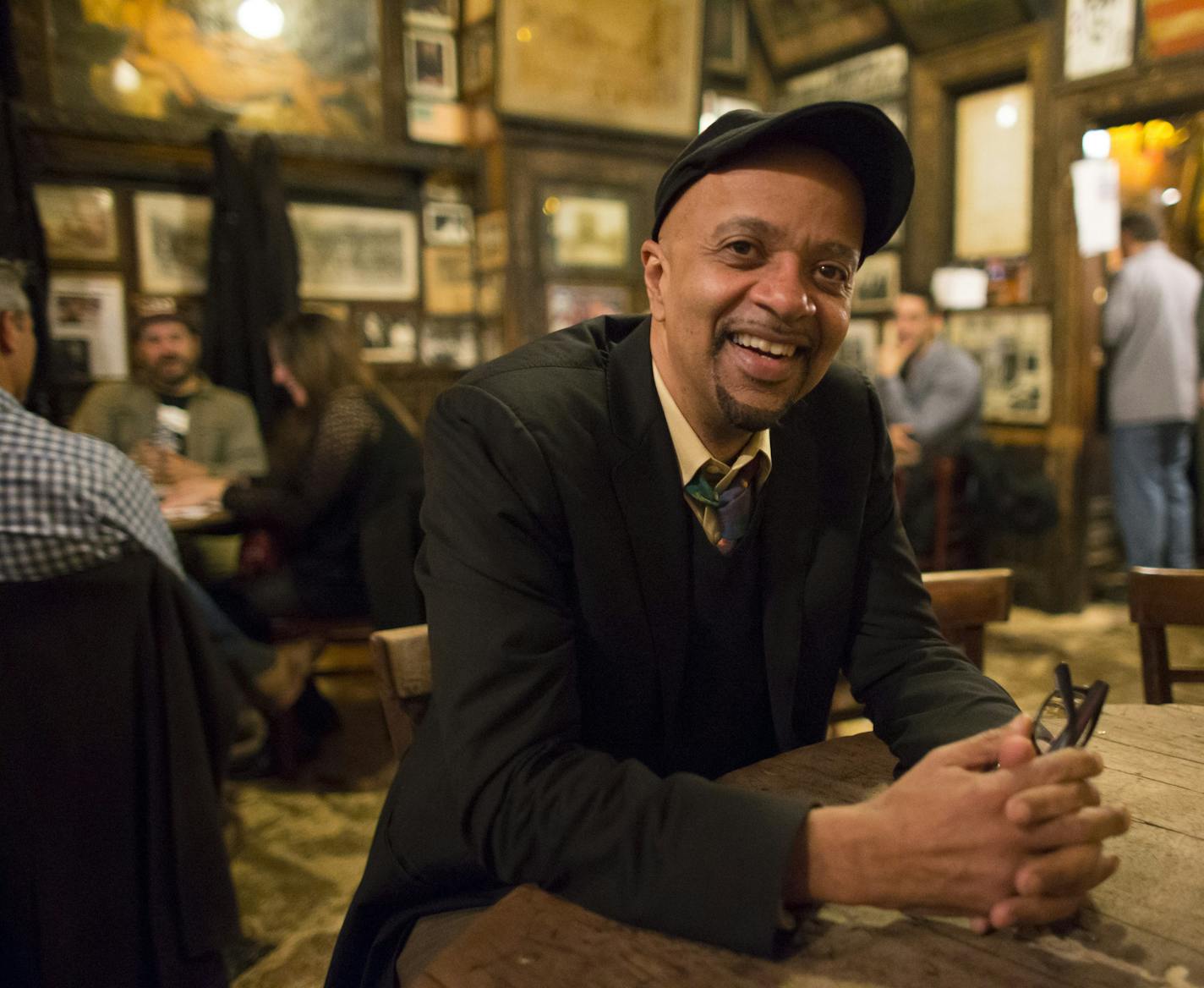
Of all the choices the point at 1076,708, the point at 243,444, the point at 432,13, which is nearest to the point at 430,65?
the point at 432,13

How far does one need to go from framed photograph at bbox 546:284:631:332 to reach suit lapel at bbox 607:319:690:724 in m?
4.03

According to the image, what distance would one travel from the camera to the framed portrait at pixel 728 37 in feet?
20.2

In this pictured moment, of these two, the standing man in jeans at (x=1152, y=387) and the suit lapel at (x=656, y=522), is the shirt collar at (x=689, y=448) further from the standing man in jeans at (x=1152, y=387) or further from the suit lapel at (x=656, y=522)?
the standing man in jeans at (x=1152, y=387)

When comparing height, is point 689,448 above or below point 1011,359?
below

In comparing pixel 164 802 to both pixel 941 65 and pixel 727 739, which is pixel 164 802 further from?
pixel 941 65

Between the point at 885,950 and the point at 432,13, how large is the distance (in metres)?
5.21

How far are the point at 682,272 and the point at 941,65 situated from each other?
16.1 ft

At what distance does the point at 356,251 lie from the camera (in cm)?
496

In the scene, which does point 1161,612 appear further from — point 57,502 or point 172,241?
point 172,241

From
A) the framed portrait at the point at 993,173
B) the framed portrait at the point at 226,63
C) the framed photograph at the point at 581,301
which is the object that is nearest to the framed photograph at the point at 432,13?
the framed portrait at the point at 226,63

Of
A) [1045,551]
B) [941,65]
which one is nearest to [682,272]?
[1045,551]

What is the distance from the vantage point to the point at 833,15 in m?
5.86

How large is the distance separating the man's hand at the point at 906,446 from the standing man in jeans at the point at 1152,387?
1.13 m

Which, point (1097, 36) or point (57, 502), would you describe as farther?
point (1097, 36)
